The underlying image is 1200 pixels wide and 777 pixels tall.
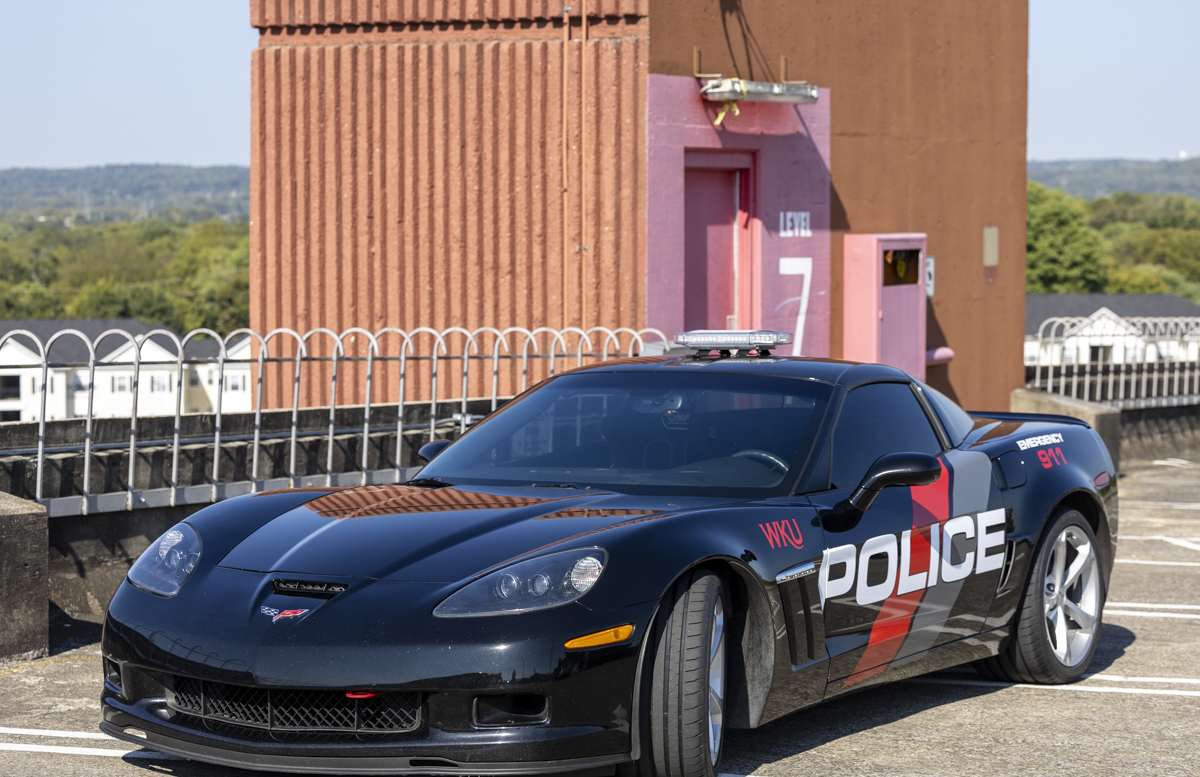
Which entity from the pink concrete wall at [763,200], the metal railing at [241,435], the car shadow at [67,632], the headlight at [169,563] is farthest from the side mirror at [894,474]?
the pink concrete wall at [763,200]

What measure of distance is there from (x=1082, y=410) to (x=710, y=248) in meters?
4.62

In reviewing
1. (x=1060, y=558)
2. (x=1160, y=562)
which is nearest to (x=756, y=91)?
(x=1160, y=562)

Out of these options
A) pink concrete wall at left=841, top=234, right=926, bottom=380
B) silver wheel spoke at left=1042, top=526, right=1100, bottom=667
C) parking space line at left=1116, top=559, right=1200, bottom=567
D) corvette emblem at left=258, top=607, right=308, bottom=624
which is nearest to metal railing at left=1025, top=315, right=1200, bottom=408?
pink concrete wall at left=841, top=234, right=926, bottom=380

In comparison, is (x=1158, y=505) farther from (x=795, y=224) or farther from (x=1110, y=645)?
(x=1110, y=645)

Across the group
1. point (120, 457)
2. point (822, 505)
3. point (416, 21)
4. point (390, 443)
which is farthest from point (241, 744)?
point (416, 21)

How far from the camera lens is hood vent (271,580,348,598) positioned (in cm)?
389

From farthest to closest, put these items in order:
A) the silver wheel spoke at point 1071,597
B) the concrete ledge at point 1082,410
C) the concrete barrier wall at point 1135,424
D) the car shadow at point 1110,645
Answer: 1. the concrete barrier wall at point 1135,424
2. the concrete ledge at point 1082,410
3. the car shadow at point 1110,645
4. the silver wheel spoke at point 1071,597

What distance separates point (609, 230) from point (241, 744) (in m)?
9.60

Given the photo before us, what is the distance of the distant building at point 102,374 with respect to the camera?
798 centimetres

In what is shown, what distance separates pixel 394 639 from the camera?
3.70m

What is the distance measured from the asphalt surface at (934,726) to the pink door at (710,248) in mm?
6957

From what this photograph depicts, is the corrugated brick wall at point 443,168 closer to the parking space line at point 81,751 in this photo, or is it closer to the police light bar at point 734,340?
the police light bar at point 734,340

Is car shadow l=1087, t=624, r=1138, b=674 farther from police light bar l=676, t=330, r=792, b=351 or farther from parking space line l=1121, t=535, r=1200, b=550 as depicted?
parking space line l=1121, t=535, r=1200, b=550

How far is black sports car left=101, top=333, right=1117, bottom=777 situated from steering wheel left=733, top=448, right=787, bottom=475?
1cm
